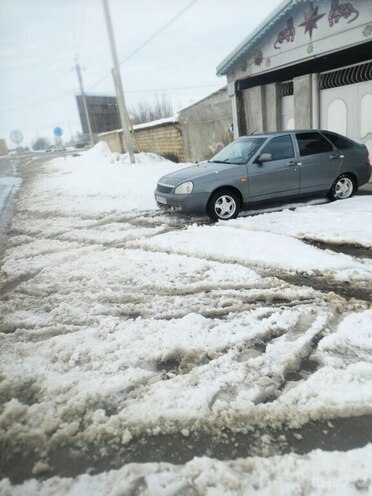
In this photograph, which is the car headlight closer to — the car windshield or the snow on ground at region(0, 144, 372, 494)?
the car windshield

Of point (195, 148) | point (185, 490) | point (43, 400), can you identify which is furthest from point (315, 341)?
point (195, 148)

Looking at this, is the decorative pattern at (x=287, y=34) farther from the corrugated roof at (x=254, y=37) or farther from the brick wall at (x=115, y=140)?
the brick wall at (x=115, y=140)

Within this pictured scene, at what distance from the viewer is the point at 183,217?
7645 mm

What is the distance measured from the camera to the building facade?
908cm

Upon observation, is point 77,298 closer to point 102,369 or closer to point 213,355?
point 102,369

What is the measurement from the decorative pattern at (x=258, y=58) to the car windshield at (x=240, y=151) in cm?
568

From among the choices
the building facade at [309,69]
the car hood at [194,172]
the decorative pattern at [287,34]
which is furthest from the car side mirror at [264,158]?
the decorative pattern at [287,34]

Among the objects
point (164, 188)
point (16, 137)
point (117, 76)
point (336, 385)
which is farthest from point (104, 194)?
point (16, 137)

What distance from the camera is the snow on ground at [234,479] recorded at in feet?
6.17

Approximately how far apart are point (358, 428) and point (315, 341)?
0.89 meters

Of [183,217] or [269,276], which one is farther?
[183,217]

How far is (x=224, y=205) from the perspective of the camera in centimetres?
690

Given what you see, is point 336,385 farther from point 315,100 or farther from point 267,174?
point 315,100

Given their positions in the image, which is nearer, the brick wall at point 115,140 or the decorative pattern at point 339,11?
the decorative pattern at point 339,11
